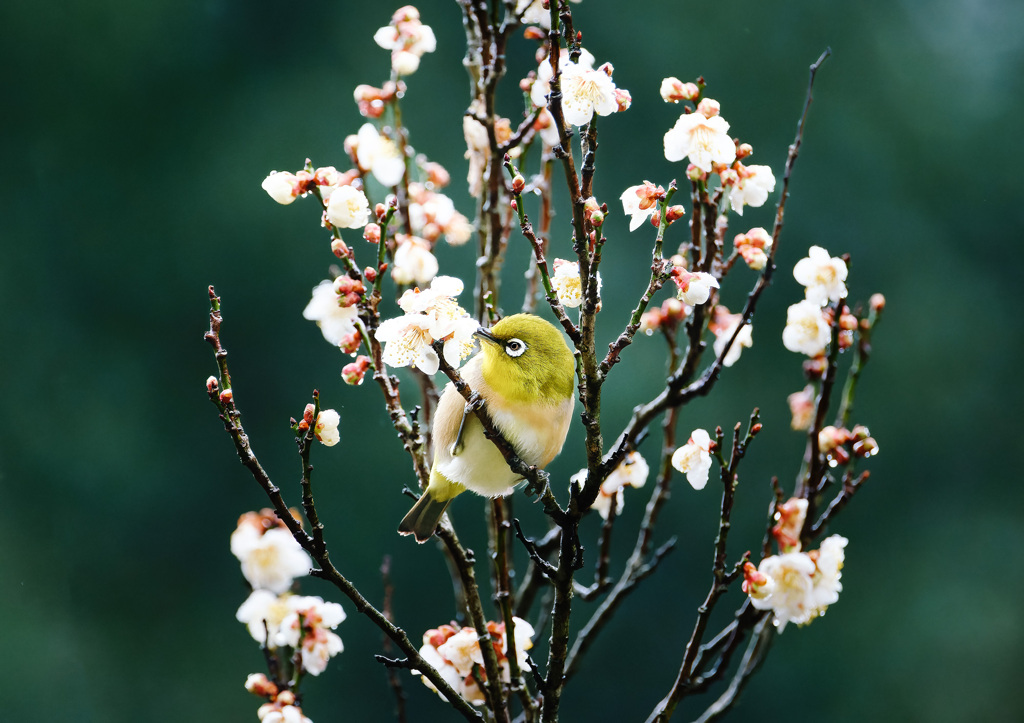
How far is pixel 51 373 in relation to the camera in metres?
1.76

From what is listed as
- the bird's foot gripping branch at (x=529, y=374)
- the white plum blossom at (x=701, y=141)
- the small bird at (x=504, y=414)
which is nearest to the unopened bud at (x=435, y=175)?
the bird's foot gripping branch at (x=529, y=374)

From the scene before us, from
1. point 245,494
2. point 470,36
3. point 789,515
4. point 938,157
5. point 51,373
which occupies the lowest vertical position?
point 789,515

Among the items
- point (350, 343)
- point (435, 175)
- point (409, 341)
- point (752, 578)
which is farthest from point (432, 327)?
point (435, 175)

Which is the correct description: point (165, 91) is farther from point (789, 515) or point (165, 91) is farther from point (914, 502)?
point (914, 502)

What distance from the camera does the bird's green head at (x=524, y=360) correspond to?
2.51ft

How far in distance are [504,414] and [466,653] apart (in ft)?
0.70

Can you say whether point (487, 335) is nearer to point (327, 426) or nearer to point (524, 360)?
point (524, 360)

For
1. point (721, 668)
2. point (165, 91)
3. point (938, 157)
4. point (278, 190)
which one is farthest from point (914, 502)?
point (165, 91)

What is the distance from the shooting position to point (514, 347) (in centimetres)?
76

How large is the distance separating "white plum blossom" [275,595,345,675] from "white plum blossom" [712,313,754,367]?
445 mm

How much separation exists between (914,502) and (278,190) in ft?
6.42

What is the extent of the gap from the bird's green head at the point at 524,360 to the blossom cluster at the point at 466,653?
0.21 m

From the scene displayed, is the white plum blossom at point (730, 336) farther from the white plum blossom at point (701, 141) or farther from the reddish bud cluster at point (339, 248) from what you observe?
the reddish bud cluster at point (339, 248)

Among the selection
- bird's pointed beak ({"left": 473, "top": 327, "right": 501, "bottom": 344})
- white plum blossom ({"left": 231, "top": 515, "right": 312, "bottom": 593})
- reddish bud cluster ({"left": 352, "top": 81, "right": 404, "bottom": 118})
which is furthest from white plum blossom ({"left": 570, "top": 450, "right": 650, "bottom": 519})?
reddish bud cluster ({"left": 352, "top": 81, "right": 404, "bottom": 118})
